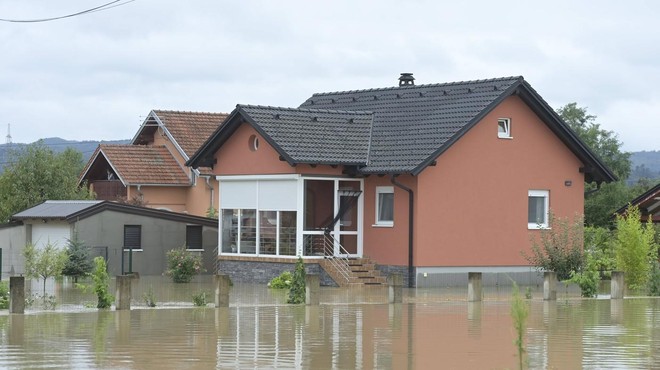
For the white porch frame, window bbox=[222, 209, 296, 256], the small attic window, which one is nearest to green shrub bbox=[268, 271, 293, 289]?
the white porch frame

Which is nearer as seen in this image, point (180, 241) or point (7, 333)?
point (7, 333)

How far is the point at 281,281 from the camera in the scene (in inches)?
1551

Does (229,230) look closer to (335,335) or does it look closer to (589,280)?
(589,280)

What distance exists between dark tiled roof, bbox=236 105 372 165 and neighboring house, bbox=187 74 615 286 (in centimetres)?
4

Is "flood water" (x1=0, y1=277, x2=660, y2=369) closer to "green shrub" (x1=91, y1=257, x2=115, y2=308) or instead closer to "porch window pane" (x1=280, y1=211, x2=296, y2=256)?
"green shrub" (x1=91, y1=257, x2=115, y2=308)

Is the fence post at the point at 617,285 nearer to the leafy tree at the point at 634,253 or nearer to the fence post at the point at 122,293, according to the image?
the leafy tree at the point at 634,253

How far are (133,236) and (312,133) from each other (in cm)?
867

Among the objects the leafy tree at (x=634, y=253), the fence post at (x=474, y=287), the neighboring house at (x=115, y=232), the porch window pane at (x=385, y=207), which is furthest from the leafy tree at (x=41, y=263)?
the leafy tree at (x=634, y=253)

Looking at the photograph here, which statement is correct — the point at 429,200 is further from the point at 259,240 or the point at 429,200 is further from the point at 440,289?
the point at 259,240

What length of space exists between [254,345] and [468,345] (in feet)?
11.4

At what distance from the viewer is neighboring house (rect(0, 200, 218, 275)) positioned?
45.1m

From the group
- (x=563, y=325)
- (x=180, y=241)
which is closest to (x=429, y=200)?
(x=180, y=241)

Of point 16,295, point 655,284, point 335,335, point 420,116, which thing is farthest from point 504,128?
point 335,335

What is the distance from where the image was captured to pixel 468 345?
21.7 m
